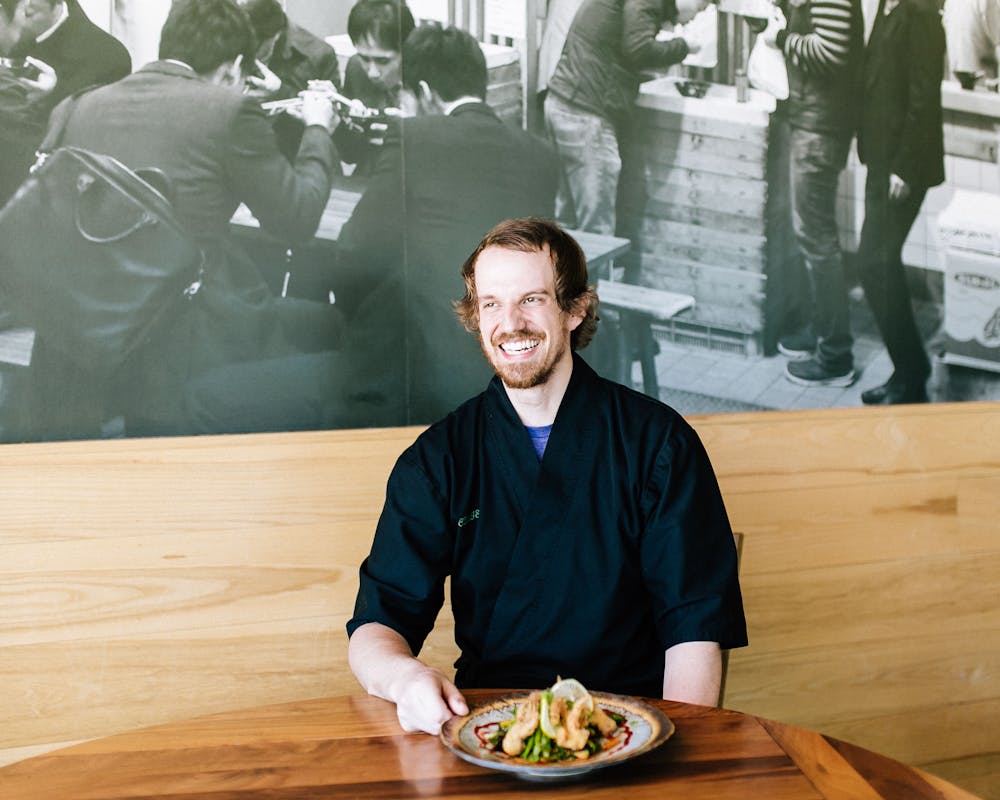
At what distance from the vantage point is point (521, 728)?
1.27 m

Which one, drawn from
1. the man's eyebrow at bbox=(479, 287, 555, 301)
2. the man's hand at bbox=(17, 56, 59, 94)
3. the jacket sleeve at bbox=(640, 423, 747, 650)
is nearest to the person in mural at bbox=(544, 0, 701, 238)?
the man's eyebrow at bbox=(479, 287, 555, 301)

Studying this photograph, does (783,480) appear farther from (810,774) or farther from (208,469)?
(810,774)

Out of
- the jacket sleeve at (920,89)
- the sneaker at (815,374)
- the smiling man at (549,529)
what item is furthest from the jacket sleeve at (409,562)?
the jacket sleeve at (920,89)

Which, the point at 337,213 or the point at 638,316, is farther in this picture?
the point at 638,316

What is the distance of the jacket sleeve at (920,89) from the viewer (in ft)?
9.26

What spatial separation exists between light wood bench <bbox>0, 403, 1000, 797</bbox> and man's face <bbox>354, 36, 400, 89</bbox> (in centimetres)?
75

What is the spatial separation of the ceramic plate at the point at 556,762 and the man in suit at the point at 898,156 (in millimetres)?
1709

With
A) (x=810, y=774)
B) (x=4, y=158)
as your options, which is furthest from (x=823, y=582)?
(x=4, y=158)

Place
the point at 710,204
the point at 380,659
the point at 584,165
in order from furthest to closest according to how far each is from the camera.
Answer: the point at 710,204 → the point at 584,165 → the point at 380,659

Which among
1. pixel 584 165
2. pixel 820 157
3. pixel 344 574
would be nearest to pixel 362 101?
pixel 584 165

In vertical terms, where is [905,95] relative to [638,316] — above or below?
above

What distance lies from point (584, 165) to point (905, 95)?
87cm

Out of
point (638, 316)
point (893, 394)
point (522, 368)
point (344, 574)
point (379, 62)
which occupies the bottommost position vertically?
point (344, 574)

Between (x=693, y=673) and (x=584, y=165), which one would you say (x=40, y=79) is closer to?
(x=584, y=165)
